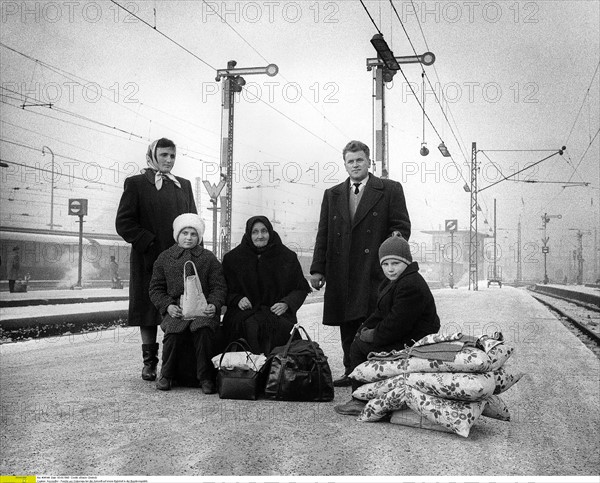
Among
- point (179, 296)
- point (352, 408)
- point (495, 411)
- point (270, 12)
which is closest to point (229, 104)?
point (270, 12)

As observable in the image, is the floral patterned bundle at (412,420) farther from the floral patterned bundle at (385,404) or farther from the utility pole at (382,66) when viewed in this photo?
the utility pole at (382,66)

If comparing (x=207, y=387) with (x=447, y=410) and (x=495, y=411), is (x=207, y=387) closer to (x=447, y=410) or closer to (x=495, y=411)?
(x=447, y=410)

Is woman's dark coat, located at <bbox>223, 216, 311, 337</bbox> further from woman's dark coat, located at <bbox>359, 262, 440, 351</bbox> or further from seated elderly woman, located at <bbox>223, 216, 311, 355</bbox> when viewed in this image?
woman's dark coat, located at <bbox>359, 262, 440, 351</bbox>

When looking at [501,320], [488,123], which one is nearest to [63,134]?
[488,123]

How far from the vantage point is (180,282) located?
11.3 ft

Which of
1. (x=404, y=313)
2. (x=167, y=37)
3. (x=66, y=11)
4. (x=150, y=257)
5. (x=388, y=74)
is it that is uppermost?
(x=66, y=11)

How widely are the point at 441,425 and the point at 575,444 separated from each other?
1.75 feet

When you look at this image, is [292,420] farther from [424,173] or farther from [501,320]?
[501,320]

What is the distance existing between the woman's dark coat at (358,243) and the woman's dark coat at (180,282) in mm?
554

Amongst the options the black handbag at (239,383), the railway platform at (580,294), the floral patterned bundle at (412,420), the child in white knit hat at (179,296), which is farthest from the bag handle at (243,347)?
the railway platform at (580,294)

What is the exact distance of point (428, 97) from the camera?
4125 mm

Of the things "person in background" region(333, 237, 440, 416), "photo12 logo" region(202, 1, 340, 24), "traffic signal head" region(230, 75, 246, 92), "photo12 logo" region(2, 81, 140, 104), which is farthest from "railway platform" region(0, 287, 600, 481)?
"photo12 logo" region(202, 1, 340, 24)

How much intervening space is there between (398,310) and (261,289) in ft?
3.53

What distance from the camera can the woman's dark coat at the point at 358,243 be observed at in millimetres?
3359
